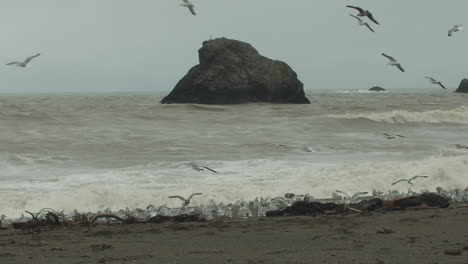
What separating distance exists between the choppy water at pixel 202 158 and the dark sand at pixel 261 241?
2711mm

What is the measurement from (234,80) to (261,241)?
45.1m

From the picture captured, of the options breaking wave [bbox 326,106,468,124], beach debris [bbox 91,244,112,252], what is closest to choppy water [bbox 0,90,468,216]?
breaking wave [bbox 326,106,468,124]

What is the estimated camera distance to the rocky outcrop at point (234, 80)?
49625 mm

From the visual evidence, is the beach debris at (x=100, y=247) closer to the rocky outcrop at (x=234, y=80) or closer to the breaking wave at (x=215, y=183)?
the breaking wave at (x=215, y=183)

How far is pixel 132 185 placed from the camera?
1068cm

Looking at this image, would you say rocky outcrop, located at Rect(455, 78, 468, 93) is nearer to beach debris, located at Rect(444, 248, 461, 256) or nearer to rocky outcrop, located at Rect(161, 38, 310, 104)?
rocky outcrop, located at Rect(161, 38, 310, 104)


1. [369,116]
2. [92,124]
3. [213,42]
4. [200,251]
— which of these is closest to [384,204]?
[200,251]

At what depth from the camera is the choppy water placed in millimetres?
9922

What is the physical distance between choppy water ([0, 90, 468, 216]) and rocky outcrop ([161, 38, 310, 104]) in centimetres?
2373

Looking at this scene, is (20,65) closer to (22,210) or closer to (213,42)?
(22,210)

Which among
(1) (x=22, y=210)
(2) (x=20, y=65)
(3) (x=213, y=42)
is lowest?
(1) (x=22, y=210)

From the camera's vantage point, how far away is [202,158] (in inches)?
565

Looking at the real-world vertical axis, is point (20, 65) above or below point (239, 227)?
above

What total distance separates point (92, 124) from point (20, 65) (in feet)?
17.5
